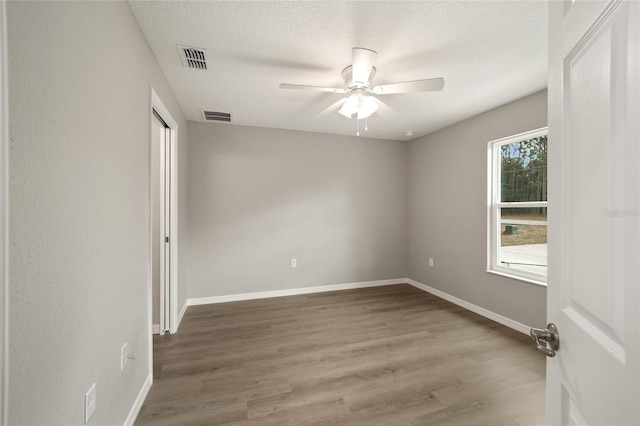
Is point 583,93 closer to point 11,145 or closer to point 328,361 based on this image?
point 11,145

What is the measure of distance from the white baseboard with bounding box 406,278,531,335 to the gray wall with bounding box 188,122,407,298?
528 millimetres

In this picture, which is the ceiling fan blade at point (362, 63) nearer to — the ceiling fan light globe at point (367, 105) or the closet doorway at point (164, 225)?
the ceiling fan light globe at point (367, 105)

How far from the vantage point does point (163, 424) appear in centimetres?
151

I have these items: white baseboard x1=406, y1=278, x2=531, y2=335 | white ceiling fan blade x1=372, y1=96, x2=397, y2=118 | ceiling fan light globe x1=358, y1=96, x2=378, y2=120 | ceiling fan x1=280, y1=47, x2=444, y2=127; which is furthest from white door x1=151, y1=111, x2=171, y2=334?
white baseboard x1=406, y1=278, x2=531, y2=335

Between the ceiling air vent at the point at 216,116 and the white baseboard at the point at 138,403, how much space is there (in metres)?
2.77

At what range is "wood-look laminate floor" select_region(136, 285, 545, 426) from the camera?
160 centimetres

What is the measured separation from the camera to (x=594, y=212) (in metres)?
0.53

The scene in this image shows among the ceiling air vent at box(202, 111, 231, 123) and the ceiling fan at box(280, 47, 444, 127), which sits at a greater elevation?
the ceiling air vent at box(202, 111, 231, 123)

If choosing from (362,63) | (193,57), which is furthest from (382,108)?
(193,57)

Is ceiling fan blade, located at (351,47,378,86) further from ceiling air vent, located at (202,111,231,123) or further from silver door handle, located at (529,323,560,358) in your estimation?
ceiling air vent, located at (202,111,231,123)

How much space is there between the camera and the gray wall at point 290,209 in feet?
11.5

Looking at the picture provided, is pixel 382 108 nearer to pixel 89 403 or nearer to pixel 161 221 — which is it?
pixel 161 221

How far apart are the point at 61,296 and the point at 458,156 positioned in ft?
13.1

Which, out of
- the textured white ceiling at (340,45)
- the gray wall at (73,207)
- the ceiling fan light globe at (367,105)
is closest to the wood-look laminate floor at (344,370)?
the gray wall at (73,207)
